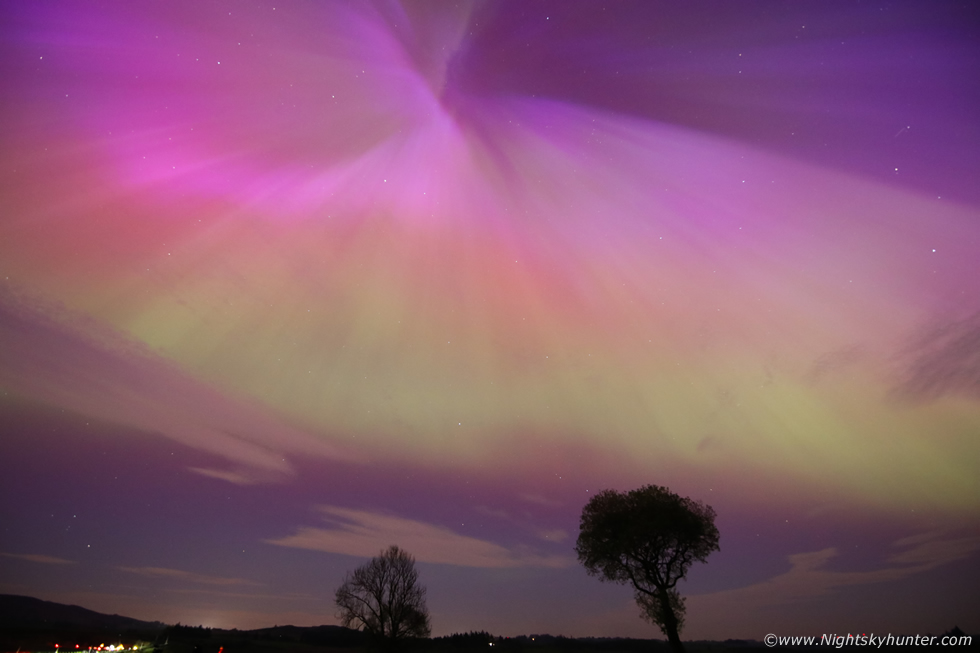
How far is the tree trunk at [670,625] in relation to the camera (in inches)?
1576

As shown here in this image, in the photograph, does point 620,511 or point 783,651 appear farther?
point 783,651

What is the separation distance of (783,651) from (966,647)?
33354 mm

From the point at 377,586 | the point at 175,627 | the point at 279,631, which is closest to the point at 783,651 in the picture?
the point at 377,586

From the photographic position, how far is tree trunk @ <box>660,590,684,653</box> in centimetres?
4003

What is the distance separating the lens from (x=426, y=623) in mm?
60531

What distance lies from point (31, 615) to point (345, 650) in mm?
171160

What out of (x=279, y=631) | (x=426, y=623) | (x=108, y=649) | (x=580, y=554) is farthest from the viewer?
(x=279, y=631)

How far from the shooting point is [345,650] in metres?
78.2

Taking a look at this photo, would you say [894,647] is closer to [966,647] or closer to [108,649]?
[966,647]

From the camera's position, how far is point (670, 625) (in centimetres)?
4094

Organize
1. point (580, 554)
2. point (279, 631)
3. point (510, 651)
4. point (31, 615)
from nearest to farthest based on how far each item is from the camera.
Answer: point (580, 554) < point (510, 651) < point (279, 631) < point (31, 615)

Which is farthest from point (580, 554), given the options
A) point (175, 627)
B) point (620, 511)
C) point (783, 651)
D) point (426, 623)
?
point (175, 627)

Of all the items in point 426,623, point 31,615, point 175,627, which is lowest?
point 31,615

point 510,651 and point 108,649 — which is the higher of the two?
point 108,649
